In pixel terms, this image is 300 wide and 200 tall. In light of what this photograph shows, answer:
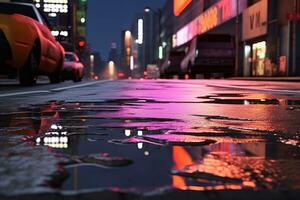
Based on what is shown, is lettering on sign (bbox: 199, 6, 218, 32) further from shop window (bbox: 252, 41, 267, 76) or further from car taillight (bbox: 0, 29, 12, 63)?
car taillight (bbox: 0, 29, 12, 63)

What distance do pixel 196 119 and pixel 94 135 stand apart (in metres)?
1.53

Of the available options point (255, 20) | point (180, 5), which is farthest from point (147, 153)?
point (180, 5)

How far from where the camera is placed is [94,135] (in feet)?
13.2

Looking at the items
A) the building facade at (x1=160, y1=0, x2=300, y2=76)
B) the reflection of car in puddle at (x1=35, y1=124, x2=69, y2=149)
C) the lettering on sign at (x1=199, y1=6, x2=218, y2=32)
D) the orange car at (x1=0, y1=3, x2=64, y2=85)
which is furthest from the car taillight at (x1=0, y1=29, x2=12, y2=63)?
the lettering on sign at (x1=199, y1=6, x2=218, y2=32)

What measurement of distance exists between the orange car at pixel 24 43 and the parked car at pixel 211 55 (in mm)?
16685

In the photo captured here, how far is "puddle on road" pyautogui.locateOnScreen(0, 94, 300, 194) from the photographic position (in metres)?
2.38

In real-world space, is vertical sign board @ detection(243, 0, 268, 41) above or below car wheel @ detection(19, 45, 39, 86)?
above

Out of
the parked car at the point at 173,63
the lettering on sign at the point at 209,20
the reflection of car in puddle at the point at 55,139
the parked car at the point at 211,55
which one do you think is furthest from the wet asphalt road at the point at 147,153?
the lettering on sign at the point at 209,20

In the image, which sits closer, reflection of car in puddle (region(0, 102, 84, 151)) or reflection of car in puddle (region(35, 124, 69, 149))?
reflection of car in puddle (region(35, 124, 69, 149))

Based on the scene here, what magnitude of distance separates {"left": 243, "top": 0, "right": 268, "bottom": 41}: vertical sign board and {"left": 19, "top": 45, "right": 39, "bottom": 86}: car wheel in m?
30.3

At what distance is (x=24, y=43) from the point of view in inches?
424

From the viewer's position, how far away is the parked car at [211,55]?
98.2ft

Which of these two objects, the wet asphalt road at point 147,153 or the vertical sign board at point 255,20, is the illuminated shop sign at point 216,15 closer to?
the vertical sign board at point 255,20

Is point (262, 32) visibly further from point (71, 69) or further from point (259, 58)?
point (71, 69)
